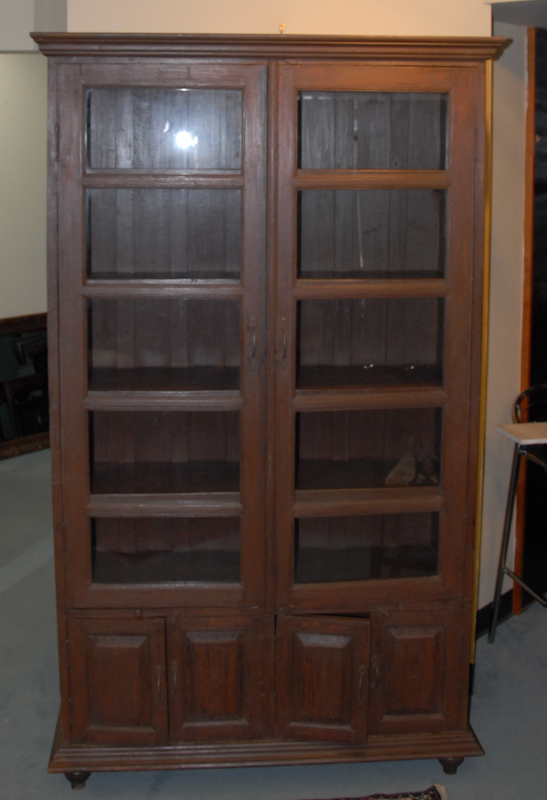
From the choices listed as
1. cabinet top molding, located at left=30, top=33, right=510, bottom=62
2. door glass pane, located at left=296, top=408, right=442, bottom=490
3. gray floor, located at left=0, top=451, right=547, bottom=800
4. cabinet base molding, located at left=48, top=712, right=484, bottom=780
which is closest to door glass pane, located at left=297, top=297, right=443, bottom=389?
door glass pane, located at left=296, top=408, right=442, bottom=490

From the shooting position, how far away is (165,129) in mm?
2105

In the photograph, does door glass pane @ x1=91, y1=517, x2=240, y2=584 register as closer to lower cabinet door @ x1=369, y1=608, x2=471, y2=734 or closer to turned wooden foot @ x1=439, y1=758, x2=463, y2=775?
lower cabinet door @ x1=369, y1=608, x2=471, y2=734

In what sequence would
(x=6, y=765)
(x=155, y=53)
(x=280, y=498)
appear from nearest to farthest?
(x=155, y=53)
(x=280, y=498)
(x=6, y=765)

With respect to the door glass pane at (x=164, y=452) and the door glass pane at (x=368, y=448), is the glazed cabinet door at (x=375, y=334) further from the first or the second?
the door glass pane at (x=164, y=452)

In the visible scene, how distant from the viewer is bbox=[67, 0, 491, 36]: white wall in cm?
233

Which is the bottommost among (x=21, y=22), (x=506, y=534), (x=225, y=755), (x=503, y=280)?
(x=225, y=755)

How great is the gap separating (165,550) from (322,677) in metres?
0.57

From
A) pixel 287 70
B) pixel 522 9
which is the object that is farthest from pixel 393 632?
pixel 522 9

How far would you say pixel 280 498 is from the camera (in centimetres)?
220

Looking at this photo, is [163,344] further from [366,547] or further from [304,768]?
[304,768]

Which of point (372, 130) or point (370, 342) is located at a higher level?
point (372, 130)

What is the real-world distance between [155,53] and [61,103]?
0.26m

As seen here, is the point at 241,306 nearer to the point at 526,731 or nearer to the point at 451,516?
the point at 451,516

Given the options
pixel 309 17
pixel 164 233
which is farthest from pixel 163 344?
pixel 309 17
